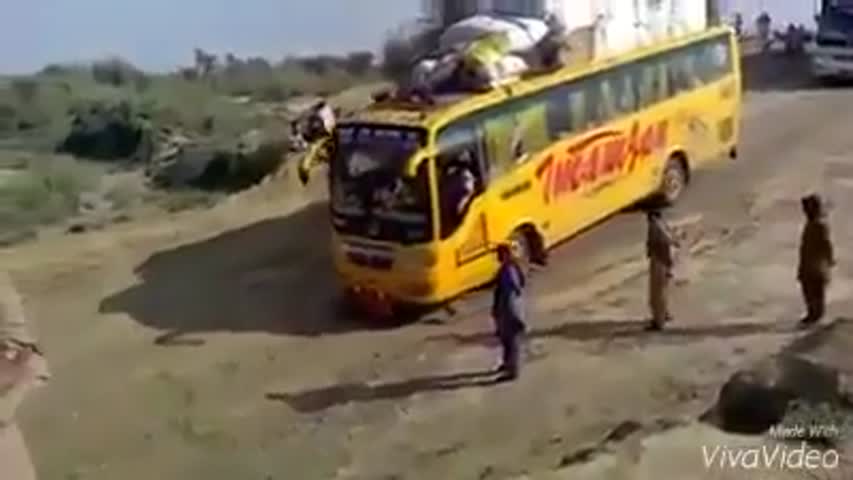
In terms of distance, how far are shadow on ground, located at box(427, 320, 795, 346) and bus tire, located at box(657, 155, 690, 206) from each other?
15.4 feet

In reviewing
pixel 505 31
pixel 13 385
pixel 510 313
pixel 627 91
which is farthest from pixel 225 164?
pixel 13 385

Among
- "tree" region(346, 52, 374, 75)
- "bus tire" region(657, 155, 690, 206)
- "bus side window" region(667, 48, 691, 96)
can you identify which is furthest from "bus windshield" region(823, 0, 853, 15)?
"tree" region(346, 52, 374, 75)

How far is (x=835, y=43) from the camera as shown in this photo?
96.3 feet

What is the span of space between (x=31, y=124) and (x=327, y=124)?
78.9ft

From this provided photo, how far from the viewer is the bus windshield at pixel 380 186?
53.6 ft

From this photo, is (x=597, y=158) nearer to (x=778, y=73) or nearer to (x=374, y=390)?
(x=374, y=390)

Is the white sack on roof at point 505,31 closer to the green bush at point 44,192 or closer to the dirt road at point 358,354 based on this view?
the dirt road at point 358,354

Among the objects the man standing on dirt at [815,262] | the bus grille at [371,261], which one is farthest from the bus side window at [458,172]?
the man standing on dirt at [815,262]

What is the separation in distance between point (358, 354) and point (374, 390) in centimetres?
112

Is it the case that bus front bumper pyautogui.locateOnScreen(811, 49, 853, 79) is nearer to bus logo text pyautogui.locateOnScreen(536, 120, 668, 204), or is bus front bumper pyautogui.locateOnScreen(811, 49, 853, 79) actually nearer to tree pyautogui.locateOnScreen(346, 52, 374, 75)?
bus logo text pyautogui.locateOnScreen(536, 120, 668, 204)

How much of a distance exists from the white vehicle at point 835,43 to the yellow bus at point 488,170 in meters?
9.67

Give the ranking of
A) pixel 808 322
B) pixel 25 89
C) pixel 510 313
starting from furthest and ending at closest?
pixel 25 89, pixel 808 322, pixel 510 313

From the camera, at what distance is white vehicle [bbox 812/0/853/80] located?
95.3 ft

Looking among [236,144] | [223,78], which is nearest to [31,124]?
[223,78]
